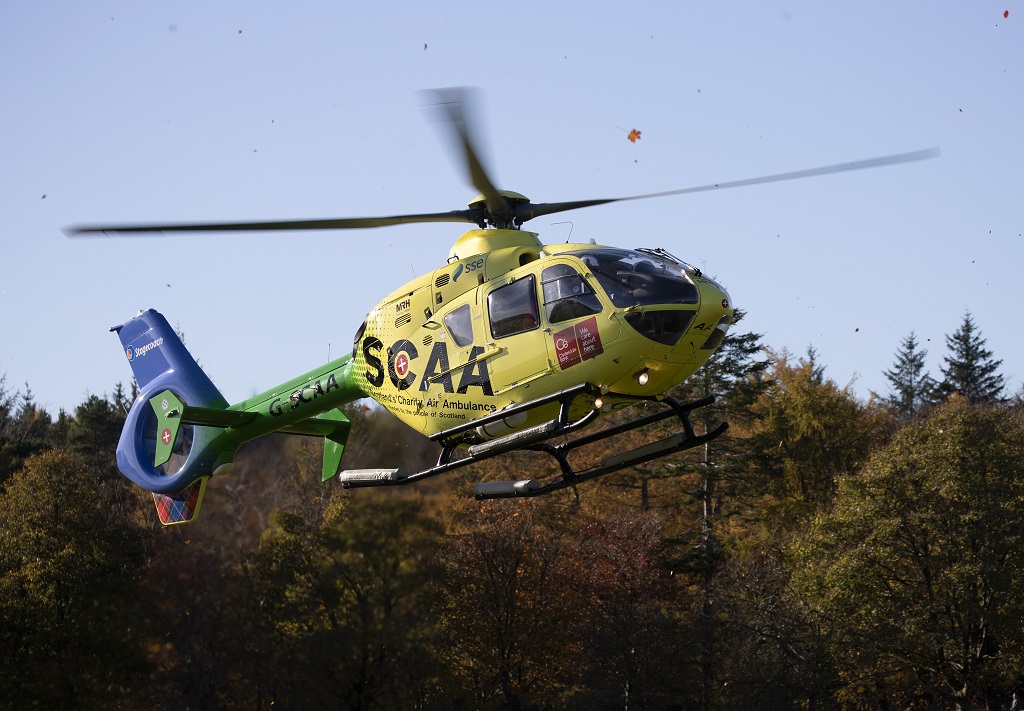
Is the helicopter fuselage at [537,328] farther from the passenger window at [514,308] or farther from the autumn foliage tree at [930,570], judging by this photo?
the autumn foliage tree at [930,570]

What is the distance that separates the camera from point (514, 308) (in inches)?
592

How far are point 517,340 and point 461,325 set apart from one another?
3.26 ft

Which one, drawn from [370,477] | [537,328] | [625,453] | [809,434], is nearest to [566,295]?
[537,328]

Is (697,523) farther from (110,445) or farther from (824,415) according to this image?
(110,445)

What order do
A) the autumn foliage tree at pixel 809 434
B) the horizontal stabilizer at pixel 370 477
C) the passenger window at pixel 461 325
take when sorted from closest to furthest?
the passenger window at pixel 461 325 → the horizontal stabilizer at pixel 370 477 → the autumn foliage tree at pixel 809 434

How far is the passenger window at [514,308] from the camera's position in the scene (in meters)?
14.9

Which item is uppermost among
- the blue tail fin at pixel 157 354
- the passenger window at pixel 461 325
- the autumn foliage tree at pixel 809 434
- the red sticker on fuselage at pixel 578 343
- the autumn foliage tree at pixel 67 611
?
the autumn foliage tree at pixel 809 434

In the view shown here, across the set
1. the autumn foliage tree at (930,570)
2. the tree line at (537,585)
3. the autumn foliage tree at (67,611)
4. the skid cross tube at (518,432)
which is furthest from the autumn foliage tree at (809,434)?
the skid cross tube at (518,432)

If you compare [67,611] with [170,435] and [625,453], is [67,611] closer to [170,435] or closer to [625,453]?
[170,435]

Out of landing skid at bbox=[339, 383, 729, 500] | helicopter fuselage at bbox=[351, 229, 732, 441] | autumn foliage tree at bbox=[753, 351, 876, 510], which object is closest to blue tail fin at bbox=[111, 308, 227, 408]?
landing skid at bbox=[339, 383, 729, 500]

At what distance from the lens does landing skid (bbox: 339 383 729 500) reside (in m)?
14.4

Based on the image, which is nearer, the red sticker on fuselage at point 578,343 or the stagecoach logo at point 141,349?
the red sticker on fuselage at point 578,343

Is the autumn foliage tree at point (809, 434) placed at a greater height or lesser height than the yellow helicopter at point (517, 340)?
greater

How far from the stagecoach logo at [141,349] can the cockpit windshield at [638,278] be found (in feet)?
33.4
